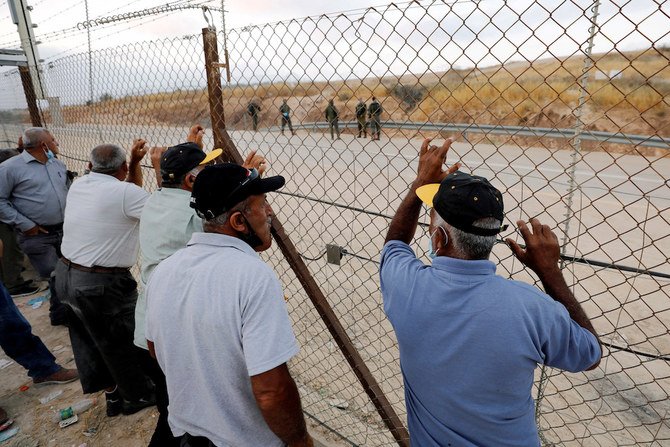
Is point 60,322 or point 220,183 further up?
point 220,183

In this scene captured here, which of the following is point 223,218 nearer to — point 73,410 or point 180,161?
point 180,161

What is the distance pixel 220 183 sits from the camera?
1756mm

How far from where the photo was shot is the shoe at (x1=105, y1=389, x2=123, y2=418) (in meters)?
3.50

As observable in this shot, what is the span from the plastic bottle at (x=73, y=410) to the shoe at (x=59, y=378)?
0.35 m

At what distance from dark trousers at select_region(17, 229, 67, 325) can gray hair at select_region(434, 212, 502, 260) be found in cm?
483

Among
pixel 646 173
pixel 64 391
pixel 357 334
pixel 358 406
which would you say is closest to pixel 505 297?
pixel 358 406

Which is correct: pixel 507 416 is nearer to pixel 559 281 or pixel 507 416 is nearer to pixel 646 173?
pixel 559 281

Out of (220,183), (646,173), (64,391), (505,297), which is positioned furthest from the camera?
(646,173)

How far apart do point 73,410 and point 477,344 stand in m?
3.73

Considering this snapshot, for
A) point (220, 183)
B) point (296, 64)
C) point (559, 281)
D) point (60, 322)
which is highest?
point (296, 64)

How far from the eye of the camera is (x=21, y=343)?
3.67 meters

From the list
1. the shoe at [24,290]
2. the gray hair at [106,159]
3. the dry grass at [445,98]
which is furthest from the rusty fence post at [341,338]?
the shoe at [24,290]

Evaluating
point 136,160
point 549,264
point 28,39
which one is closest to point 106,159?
point 136,160

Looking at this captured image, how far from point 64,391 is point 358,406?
8.90ft
